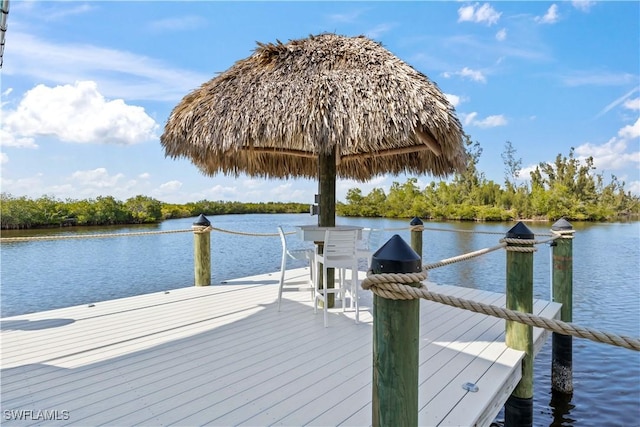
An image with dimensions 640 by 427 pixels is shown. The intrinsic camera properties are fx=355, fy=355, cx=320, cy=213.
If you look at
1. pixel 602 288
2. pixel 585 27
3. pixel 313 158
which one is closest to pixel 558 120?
pixel 585 27

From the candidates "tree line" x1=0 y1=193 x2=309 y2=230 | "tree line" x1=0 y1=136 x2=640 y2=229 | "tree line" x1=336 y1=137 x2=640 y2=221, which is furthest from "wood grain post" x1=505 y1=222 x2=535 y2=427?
"tree line" x1=336 y1=137 x2=640 y2=221

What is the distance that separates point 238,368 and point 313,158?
3.71 meters

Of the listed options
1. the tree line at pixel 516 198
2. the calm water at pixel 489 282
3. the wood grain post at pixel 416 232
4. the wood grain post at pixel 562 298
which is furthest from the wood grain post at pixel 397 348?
the tree line at pixel 516 198

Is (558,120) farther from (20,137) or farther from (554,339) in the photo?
(20,137)

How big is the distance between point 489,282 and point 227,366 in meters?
8.43

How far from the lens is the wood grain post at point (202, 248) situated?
467 cm

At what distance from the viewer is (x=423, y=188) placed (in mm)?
40125

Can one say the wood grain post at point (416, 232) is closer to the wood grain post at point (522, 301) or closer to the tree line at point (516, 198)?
the wood grain post at point (522, 301)

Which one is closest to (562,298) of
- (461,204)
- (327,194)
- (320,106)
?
(327,194)

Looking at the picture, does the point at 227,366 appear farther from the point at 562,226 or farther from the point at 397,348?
the point at 562,226

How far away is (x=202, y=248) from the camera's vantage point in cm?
468

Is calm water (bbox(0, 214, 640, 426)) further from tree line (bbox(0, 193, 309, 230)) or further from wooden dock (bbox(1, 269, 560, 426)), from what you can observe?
tree line (bbox(0, 193, 309, 230))

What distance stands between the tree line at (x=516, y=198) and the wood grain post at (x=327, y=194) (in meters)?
30.6

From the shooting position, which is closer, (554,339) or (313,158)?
(554,339)
